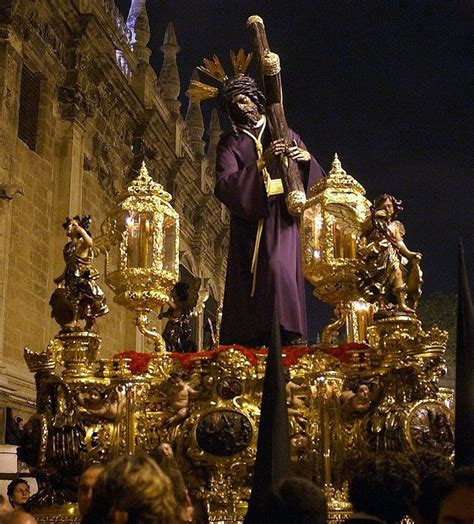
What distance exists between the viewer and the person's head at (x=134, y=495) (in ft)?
8.05

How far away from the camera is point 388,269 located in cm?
595

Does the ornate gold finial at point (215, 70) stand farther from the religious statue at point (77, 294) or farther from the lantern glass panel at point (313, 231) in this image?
the religious statue at point (77, 294)

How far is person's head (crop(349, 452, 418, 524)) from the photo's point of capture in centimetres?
326


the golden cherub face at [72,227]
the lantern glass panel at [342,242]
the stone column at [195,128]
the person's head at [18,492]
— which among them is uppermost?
the stone column at [195,128]

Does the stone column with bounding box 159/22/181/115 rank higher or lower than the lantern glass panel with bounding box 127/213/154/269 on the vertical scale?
higher

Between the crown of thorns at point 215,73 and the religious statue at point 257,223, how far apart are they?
0.51 feet

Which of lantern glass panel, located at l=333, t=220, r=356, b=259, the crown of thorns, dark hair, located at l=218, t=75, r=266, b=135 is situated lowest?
lantern glass panel, located at l=333, t=220, r=356, b=259

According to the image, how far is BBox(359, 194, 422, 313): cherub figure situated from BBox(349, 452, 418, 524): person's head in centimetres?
257

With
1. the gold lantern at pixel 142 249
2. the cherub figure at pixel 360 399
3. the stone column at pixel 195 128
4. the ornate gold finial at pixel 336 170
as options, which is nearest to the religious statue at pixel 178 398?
the gold lantern at pixel 142 249

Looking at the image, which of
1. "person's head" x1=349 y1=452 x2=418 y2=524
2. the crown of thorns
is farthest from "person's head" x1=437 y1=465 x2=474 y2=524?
the crown of thorns

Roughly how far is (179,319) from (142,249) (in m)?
2.16

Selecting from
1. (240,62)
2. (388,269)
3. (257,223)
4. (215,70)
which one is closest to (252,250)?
(257,223)

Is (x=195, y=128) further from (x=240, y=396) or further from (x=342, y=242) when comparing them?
(x=240, y=396)

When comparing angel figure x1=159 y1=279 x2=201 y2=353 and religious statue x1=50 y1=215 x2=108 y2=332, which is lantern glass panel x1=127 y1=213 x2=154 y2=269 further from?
angel figure x1=159 y1=279 x2=201 y2=353
